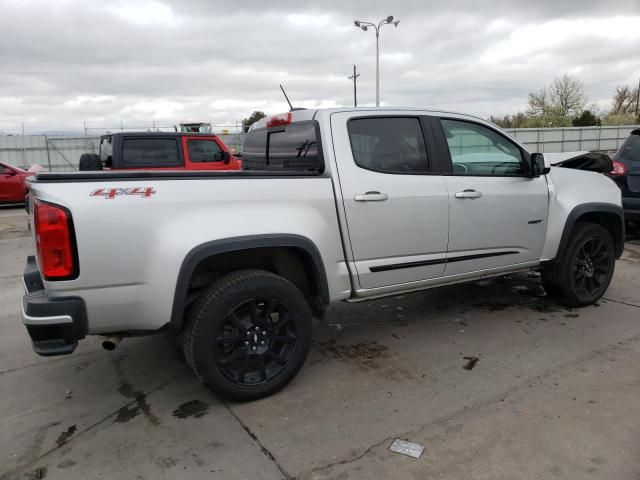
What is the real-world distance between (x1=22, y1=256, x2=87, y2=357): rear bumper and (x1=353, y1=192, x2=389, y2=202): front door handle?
5.87 ft

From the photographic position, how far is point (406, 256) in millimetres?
3742

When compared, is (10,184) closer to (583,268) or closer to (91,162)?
(91,162)

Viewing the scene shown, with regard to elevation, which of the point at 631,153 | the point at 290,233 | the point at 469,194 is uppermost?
the point at 631,153

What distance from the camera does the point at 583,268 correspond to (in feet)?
15.8

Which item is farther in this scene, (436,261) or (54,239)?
(436,261)

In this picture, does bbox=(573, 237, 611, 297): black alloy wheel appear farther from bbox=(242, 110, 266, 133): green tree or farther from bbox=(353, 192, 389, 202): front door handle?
bbox=(242, 110, 266, 133): green tree

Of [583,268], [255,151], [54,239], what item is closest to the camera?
[54,239]

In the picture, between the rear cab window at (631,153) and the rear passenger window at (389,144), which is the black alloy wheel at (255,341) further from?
the rear cab window at (631,153)

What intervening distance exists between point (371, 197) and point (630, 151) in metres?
5.60

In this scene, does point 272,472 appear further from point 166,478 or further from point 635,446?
point 635,446

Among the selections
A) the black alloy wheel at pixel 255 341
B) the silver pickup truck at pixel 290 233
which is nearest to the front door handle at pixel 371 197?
the silver pickup truck at pixel 290 233

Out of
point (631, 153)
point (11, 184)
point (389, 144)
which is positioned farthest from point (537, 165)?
point (11, 184)

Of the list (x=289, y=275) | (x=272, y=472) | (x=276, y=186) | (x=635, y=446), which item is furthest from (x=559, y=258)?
(x=272, y=472)

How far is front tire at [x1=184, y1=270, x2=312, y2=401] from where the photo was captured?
2.99m
